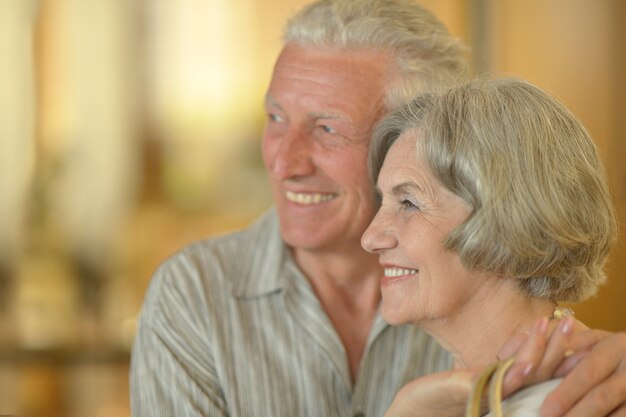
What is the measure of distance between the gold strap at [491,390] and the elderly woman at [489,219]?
23cm

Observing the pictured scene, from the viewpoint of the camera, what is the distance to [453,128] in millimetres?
1679

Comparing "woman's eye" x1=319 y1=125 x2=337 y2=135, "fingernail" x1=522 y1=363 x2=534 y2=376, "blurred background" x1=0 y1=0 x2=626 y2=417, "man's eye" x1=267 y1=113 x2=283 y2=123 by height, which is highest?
"man's eye" x1=267 y1=113 x2=283 y2=123

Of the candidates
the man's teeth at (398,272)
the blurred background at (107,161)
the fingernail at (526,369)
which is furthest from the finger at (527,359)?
the blurred background at (107,161)

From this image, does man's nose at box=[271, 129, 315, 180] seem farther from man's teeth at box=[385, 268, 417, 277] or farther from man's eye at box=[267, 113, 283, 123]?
man's teeth at box=[385, 268, 417, 277]

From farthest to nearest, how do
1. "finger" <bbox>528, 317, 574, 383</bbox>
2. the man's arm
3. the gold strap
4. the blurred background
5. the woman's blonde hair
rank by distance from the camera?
the blurred background
the man's arm
the woman's blonde hair
"finger" <bbox>528, 317, 574, 383</bbox>
the gold strap

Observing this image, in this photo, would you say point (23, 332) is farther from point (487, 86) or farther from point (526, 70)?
point (487, 86)

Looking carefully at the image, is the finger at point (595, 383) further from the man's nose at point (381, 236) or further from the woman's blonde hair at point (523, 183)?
the man's nose at point (381, 236)

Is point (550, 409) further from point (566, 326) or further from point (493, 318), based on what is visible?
point (493, 318)

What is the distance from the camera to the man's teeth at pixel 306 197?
2.26 m

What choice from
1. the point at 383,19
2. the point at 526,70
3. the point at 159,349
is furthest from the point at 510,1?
the point at 159,349

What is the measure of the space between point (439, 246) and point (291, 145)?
604 millimetres

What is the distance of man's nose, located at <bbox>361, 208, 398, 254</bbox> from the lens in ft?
5.85

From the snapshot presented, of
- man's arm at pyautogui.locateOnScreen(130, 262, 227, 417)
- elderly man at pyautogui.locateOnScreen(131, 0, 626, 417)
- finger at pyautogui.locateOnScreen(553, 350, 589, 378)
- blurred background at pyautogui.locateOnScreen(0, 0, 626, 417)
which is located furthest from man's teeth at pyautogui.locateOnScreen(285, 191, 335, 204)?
blurred background at pyautogui.locateOnScreen(0, 0, 626, 417)

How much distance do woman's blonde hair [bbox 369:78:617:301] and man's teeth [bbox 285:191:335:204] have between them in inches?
22.0
